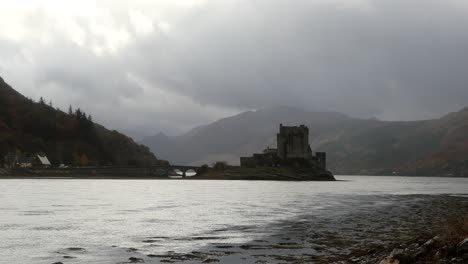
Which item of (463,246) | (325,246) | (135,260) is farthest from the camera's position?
(325,246)

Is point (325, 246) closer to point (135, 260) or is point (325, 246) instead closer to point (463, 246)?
point (135, 260)

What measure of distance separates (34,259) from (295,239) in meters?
16.8

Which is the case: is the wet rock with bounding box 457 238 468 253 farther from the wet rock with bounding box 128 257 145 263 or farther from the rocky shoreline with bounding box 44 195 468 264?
the wet rock with bounding box 128 257 145 263

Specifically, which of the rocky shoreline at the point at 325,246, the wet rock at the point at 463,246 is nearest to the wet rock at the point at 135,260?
the rocky shoreline at the point at 325,246

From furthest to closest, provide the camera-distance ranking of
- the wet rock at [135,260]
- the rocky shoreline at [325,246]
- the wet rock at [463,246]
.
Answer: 1. the wet rock at [135,260]
2. the rocky shoreline at [325,246]
3. the wet rock at [463,246]

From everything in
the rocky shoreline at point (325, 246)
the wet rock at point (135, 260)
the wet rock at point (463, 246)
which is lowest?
the wet rock at point (135, 260)

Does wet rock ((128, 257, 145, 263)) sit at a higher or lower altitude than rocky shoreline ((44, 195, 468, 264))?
lower

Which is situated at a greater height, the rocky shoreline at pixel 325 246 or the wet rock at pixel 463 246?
the wet rock at pixel 463 246

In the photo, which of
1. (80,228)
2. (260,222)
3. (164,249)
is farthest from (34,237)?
(260,222)

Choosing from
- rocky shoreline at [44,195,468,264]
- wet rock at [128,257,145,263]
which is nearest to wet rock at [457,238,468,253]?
rocky shoreline at [44,195,468,264]

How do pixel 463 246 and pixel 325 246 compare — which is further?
pixel 325 246

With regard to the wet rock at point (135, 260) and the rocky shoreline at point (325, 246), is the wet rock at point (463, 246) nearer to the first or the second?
the rocky shoreline at point (325, 246)

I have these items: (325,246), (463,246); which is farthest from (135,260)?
(463,246)

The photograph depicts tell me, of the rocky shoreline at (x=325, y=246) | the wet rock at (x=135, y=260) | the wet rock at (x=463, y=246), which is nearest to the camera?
the wet rock at (x=463, y=246)
